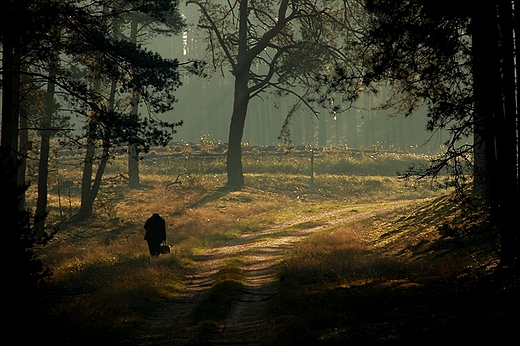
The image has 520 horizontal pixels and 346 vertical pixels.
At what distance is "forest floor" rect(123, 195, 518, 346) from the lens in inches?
355

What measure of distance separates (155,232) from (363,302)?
9781 millimetres

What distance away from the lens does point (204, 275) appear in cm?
1711

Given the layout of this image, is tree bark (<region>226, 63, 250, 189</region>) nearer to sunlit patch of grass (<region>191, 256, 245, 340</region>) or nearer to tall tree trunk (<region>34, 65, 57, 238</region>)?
tall tree trunk (<region>34, 65, 57, 238</region>)

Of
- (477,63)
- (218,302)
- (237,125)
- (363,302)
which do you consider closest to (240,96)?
(237,125)

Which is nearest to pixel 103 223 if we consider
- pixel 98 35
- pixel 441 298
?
pixel 98 35

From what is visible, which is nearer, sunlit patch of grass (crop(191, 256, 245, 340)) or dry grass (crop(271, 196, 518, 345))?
dry grass (crop(271, 196, 518, 345))

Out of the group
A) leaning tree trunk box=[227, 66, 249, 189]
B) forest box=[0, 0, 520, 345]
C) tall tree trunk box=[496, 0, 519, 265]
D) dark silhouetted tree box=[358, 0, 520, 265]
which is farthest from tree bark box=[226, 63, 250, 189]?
tall tree trunk box=[496, 0, 519, 265]

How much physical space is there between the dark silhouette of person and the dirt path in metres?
1.43

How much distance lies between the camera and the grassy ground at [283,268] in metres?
10.3

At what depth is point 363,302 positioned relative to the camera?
1146 cm

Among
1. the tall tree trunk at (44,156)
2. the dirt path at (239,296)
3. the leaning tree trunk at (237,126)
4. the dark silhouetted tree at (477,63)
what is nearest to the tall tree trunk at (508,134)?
the dark silhouetted tree at (477,63)

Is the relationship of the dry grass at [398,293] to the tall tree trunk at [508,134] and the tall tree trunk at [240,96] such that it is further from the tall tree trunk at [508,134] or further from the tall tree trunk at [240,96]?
the tall tree trunk at [240,96]

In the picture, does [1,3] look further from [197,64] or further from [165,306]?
[165,306]

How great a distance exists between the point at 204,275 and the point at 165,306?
3.79 metres
